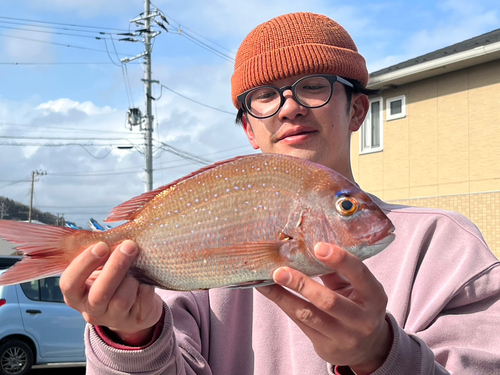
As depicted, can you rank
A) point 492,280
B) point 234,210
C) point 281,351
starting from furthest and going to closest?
point 281,351, point 492,280, point 234,210

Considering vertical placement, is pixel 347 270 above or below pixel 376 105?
below

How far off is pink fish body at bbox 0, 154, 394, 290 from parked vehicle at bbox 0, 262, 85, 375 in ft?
24.9

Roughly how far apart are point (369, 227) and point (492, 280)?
727 mm

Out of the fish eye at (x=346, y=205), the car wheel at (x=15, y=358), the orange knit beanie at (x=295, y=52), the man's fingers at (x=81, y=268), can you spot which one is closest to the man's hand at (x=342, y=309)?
the fish eye at (x=346, y=205)

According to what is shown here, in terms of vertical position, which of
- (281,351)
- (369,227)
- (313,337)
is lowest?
(281,351)

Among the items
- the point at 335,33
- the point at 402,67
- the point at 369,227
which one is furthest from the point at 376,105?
the point at 369,227

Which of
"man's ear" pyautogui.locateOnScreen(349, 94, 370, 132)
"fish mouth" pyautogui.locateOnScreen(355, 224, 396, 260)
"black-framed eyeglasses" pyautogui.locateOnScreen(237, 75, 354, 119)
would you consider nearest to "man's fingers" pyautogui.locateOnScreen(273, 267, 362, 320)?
"fish mouth" pyautogui.locateOnScreen(355, 224, 396, 260)

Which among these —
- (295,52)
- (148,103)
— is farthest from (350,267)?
(148,103)

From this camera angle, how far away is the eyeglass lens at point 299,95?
2.40 meters

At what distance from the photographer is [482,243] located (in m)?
2.11

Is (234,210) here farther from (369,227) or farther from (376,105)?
(376,105)

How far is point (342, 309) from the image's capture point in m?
1.47

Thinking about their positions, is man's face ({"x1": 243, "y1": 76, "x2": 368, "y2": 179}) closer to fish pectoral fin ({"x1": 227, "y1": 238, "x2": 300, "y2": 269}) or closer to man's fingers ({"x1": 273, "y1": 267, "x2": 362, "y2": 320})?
fish pectoral fin ({"x1": 227, "y1": 238, "x2": 300, "y2": 269})

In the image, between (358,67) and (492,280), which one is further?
(358,67)
